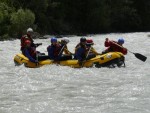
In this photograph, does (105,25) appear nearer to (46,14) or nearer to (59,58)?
(46,14)

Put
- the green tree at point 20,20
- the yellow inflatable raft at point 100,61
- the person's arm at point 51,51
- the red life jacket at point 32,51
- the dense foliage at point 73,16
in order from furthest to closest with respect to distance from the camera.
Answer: the dense foliage at point 73,16
the green tree at point 20,20
the red life jacket at point 32,51
the person's arm at point 51,51
the yellow inflatable raft at point 100,61

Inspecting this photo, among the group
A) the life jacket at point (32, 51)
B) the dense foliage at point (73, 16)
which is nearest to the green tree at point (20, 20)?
the dense foliage at point (73, 16)

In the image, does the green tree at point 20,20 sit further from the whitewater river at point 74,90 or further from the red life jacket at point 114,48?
the red life jacket at point 114,48

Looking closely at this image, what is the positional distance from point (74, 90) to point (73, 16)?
119 ft

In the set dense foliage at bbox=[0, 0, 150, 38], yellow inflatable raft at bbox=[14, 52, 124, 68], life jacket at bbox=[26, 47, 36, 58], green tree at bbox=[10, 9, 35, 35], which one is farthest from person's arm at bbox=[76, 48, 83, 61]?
green tree at bbox=[10, 9, 35, 35]

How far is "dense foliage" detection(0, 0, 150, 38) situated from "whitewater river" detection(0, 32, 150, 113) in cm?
1832

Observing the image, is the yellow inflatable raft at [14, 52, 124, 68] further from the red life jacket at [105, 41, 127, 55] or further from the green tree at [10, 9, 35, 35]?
the green tree at [10, 9, 35, 35]

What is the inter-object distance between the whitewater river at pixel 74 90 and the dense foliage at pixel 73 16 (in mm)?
18324

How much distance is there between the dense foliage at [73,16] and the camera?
34062 mm

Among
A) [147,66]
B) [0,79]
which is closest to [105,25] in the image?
[147,66]

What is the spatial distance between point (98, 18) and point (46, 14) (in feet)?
22.9

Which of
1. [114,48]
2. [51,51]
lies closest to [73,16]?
[114,48]

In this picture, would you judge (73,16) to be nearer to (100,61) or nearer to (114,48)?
(114,48)

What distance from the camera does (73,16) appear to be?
4716 cm
